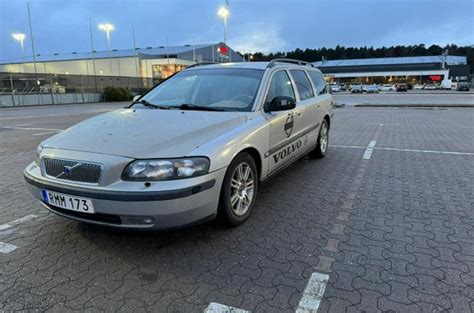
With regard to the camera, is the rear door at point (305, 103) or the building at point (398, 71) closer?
the rear door at point (305, 103)

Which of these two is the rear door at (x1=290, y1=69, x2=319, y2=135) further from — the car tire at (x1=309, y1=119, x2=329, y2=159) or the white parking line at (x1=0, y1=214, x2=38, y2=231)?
the white parking line at (x1=0, y1=214, x2=38, y2=231)

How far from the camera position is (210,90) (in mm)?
4523

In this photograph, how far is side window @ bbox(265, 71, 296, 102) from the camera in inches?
178

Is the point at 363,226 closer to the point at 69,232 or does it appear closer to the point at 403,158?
the point at 69,232

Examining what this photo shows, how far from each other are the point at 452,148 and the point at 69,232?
25.7 feet

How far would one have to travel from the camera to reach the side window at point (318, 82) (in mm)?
6564

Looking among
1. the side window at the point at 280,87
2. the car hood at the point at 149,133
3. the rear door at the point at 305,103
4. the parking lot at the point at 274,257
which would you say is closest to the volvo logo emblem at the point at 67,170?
the car hood at the point at 149,133

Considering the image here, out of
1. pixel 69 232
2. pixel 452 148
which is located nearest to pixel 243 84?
pixel 69 232

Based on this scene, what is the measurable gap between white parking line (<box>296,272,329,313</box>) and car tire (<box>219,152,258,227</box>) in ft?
3.44

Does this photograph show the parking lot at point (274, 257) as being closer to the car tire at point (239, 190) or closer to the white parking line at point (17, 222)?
the white parking line at point (17, 222)

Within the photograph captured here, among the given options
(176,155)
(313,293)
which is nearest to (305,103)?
(176,155)

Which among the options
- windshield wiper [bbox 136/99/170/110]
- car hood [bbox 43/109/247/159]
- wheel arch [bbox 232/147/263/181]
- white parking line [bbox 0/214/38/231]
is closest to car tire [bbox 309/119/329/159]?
wheel arch [bbox 232/147/263/181]

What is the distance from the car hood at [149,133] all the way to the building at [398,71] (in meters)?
98.6

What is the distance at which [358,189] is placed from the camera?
5035 mm
